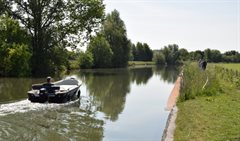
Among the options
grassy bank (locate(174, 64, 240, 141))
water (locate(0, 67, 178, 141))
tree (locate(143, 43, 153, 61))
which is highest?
tree (locate(143, 43, 153, 61))

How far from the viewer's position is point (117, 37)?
84.4 m

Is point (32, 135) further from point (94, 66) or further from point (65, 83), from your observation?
point (94, 66)

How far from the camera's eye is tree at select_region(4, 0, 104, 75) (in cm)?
4750

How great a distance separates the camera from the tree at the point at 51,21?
47.5 meters

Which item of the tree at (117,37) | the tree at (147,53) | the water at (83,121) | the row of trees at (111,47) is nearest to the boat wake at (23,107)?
the water at (83,121)

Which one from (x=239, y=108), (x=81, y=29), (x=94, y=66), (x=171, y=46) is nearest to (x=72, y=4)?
(x=81, y=29)

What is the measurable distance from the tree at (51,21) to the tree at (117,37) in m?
33.0

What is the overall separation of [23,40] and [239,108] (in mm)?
34315

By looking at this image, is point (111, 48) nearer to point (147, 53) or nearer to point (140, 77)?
point (140, 77)

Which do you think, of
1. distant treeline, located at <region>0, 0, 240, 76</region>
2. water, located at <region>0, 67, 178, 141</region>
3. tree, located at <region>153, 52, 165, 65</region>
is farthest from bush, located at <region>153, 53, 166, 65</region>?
water, located at <region>0, 67, 178, 141</region>

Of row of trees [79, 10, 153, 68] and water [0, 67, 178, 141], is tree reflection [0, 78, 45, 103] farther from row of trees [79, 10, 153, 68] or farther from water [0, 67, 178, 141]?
row of trees [79, 10, 153, 68]

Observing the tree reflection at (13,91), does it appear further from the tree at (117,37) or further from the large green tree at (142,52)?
the large green tree at (142,52)

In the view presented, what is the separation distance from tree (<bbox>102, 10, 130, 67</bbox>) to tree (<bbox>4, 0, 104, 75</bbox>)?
3298 cm

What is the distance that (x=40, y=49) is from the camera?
48.1 m
